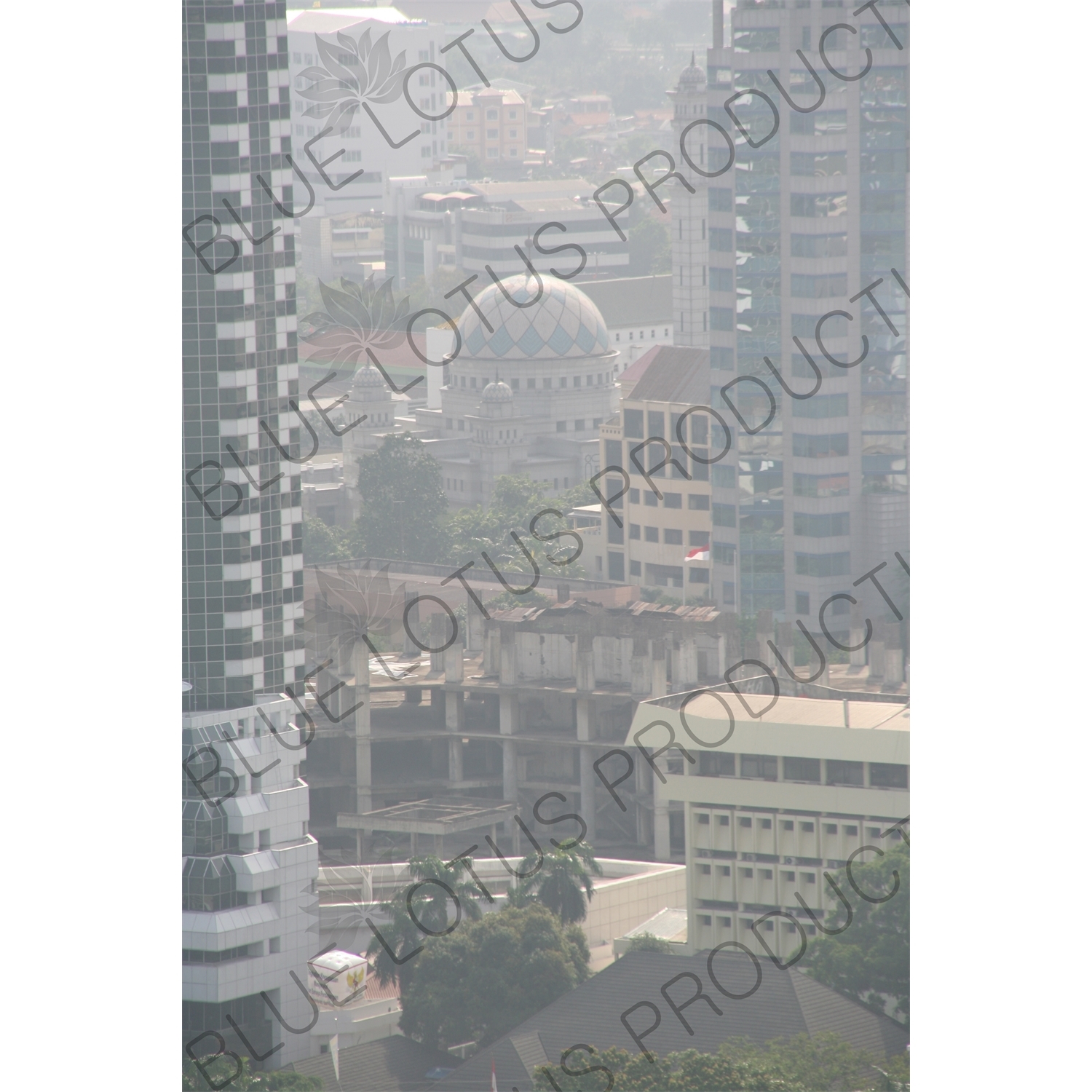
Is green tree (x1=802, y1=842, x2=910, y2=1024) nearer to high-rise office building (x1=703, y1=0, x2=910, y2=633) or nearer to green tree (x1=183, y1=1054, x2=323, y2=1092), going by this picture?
green tree (x1=183, y1=1054, x2=323, y2=1092)

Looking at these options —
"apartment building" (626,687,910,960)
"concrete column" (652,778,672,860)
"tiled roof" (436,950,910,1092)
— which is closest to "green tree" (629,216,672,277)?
"concrete column" (652,778,672,860)

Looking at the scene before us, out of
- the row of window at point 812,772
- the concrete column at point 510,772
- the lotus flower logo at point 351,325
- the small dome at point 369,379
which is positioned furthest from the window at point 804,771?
the lotus flower logo at point 351,325

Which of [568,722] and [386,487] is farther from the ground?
[386,487]

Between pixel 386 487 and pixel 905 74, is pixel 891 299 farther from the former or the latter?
pixel 386 487

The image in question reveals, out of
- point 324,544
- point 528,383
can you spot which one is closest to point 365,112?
point 528,383

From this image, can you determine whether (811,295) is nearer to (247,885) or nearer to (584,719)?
(584,719)

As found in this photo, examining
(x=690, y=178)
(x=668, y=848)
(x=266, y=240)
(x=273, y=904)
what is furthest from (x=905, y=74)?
(x=273, y=904)

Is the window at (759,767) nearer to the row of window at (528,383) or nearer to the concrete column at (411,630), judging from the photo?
the concrete column at (411,630)
